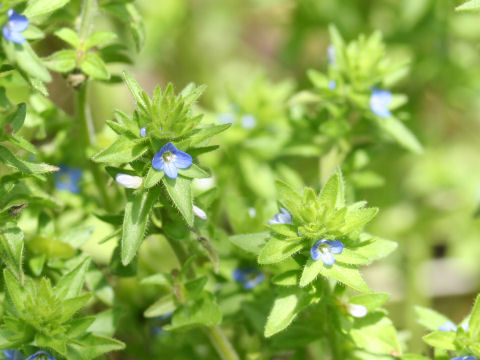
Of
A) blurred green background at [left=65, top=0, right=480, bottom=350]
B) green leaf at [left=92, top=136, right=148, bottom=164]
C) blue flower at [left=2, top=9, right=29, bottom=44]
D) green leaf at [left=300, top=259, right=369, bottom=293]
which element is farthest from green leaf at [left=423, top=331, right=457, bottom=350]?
blurred green background at [left=65, top=0, right=480, bottom=350]

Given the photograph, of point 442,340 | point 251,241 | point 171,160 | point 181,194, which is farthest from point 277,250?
point 442,340

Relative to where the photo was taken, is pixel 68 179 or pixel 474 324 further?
pixel 68 179

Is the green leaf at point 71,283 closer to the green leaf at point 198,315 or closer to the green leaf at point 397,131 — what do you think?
the green leaf at point 198,315

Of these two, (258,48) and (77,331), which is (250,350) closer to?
(77,331)

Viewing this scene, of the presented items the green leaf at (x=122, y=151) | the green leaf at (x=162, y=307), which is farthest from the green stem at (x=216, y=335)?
the green leaf at (x=122, y=151)

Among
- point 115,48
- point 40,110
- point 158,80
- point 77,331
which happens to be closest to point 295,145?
point 115,48

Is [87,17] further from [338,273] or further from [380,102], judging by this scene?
[338,273]
